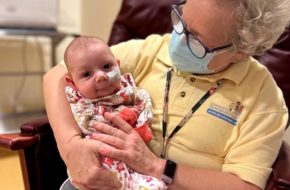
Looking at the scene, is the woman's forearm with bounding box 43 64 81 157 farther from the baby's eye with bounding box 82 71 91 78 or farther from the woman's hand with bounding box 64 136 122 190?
the baby's eye with bounding box 82 71 91 78

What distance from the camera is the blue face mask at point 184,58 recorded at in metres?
1.15

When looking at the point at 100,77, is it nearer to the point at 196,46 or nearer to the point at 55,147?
the point at 196,46

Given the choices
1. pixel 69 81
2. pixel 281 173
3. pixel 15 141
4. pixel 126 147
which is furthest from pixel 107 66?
pixel 281 173

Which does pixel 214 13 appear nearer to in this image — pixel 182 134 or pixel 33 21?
pixel 182 134

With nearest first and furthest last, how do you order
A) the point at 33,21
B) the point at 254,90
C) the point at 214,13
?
the point at 214,13
the point at 254,90
the point at 33,21

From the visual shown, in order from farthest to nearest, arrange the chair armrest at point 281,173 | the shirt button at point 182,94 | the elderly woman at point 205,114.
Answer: the shirt button at point 182,94 → the elderly woman at point 205,114 → the chair armrest at point 281,173

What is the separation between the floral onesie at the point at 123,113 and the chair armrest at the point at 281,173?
0.97 feet

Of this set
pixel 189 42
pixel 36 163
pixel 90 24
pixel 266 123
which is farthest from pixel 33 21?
pixel 266 123

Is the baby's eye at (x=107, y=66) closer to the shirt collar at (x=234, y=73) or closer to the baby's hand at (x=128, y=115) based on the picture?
the baby's hand at (x=128, y=115)

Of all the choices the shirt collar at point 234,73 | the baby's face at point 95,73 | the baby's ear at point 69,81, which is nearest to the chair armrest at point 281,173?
the shirt collar at point 234,73

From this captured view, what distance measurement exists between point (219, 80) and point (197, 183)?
329mm

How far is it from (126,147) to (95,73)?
9.1 inches

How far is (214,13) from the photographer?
3.55 ft

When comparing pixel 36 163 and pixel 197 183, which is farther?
pixel 36 163
